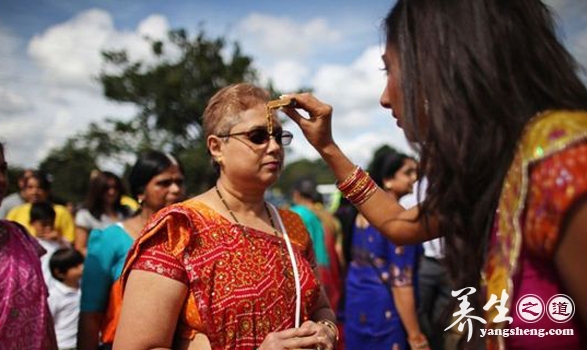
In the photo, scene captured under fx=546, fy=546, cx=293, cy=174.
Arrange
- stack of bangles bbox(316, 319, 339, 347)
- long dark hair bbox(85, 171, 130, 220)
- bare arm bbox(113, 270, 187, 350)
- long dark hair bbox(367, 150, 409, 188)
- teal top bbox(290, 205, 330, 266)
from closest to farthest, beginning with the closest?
bare arm bbox(113, 270, 187, 350) → stack of bangles bbox(316, 319, 339, 347) → long dark hair bbox(367, 150, 409, 188) → teal top bbox(290, 205, 330, 266) → long dark hair bbox(85, 171, 130, 220)

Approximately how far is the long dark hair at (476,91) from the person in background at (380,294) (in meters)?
2.29

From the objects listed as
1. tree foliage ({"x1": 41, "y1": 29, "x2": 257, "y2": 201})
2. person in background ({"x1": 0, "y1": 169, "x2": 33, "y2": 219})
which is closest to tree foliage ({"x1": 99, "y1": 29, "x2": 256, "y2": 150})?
tree foliage ({"x1": 41, "y1": 29, "x2": 257, "y2": 201})

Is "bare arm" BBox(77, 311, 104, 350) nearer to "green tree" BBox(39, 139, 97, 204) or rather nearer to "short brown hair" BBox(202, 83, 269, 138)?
"short brown hair" BBox(202, 83, 269, 138)

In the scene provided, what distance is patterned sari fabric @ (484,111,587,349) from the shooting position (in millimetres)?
1125

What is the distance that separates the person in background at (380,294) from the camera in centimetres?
379

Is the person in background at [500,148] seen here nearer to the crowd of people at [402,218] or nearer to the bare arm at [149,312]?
the crowd of people at [402,218]

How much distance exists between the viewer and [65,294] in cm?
407

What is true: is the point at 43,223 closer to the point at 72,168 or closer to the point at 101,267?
the point at 101,267

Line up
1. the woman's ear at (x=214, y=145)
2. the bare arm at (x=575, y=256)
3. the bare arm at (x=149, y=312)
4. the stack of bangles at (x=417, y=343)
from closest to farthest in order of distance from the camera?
the bare arm at (x=575, y=256) → the bare arm at (x=149, y=312) → the woman's ear at (x=214, y=145) → the stack of bangles at (x=417, y=343)

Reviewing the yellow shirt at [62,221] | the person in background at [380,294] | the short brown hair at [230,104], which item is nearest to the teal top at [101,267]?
the short brown hair at [230,104]

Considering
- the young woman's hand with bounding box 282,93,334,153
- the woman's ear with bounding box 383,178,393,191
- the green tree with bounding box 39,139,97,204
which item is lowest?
the young woman's hand with bounding box 282,93,334,153

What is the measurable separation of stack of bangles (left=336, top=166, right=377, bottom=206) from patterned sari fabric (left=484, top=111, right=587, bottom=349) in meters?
0.70

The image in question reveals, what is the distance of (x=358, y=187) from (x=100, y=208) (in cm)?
399

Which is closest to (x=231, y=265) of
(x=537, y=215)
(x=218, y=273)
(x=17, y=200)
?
(x=218, y=273)
